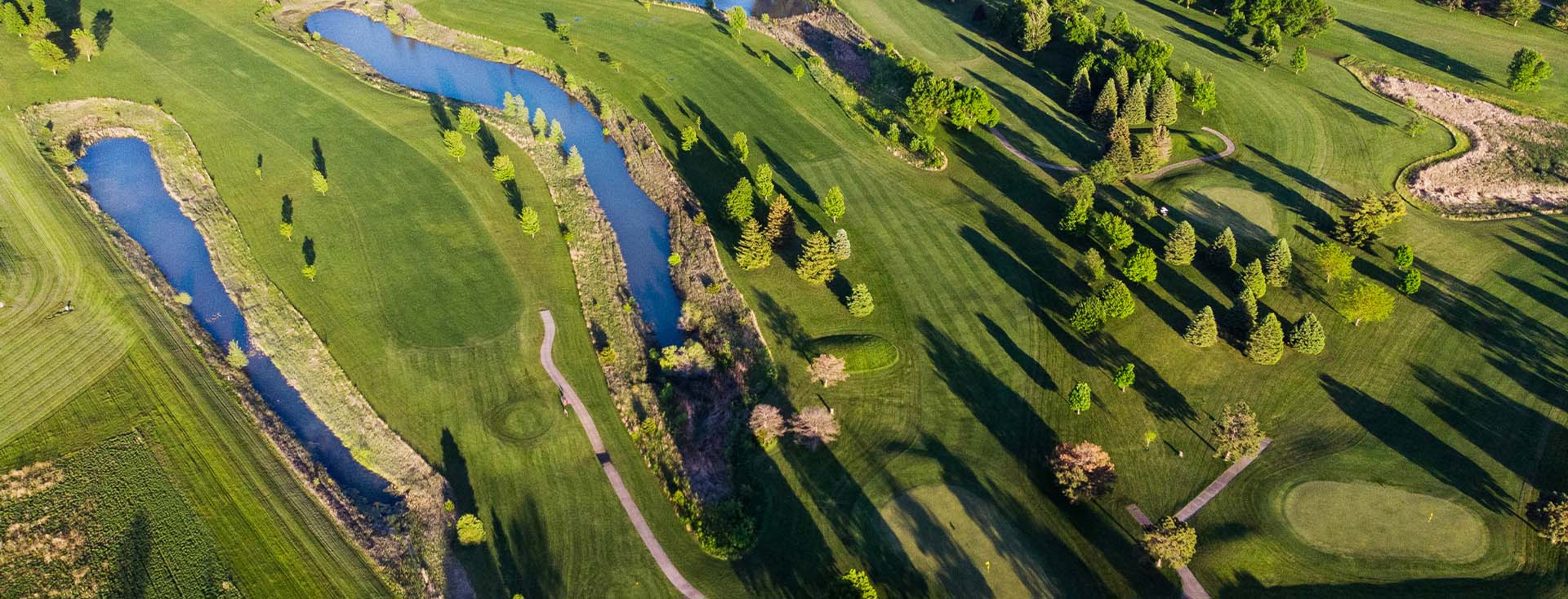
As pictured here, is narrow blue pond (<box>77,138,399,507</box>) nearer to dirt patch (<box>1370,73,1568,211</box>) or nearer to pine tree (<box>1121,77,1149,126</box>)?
pine tree (<box>1121,77,1149,126</box>)

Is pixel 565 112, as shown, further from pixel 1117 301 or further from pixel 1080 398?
pixel 1080 398

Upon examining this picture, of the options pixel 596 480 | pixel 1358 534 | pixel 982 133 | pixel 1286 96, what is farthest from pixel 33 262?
pixel 1286 96

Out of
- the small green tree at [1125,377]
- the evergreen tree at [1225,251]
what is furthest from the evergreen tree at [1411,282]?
the small green tree at [1125,377]

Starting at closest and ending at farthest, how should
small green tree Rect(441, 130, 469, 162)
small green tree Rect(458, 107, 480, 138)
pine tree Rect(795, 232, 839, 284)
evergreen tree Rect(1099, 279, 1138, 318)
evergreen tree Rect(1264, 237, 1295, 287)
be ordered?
evergreen tree Rect(1099, 279, 1138, 318)
evergreen tree Rect(1264, 237, 1295, 287)
pine tree Rect(795, 232, 839, 284)
small green tree Rect(441, 130, 469, 162)
small green tree Rect(458, 107, 480, 138)

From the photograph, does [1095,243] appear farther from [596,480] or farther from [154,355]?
[154,355]

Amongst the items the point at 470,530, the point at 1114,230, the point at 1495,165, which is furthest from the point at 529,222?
Answer: the point at 1495,165

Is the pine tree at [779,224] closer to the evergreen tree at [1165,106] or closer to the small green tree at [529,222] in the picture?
the small green tree at [529,222]

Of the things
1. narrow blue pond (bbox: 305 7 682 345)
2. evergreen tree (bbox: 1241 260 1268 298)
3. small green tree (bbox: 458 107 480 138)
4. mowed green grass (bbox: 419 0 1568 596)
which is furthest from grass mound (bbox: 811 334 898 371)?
small green tree (bbox: 458 107 480 138)
